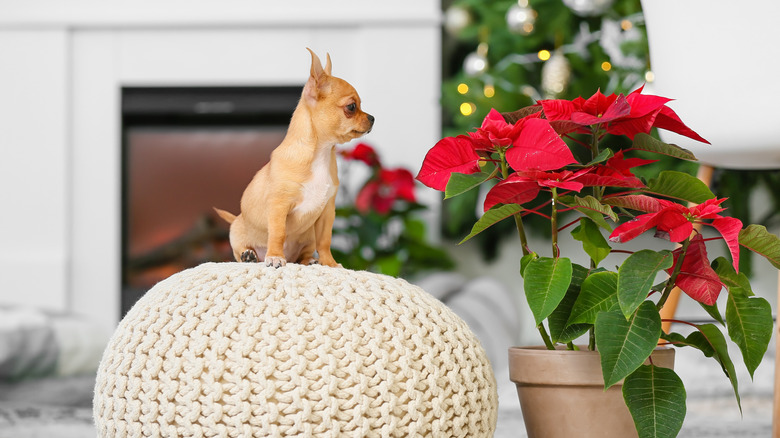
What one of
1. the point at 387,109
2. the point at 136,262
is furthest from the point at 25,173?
the point at 387,109

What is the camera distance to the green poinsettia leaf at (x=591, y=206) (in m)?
0.61

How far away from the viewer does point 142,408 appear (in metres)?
0.57

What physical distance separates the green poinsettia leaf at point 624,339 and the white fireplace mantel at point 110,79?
1.84 meters

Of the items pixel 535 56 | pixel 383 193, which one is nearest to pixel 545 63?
pixel 535 56

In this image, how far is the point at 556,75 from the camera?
2145mm

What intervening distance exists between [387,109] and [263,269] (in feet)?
6.04

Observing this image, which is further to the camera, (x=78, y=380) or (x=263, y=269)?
(x=78, y=380)

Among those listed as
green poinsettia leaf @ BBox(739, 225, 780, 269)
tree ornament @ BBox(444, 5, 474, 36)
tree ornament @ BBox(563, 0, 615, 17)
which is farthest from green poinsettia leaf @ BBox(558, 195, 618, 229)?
tree ornament @ BBox(444, 5, 474, 36)

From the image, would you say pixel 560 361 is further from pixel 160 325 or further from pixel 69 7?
pixel 69 7

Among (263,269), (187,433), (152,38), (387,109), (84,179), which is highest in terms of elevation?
(152,38)

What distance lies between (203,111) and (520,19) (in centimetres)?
107

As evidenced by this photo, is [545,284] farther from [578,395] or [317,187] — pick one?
[317,187]

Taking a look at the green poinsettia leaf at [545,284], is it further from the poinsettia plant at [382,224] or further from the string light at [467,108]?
the string light at [467,108]

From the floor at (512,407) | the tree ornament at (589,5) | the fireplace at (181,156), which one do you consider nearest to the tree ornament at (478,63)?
the tree ornament at (589,5)
